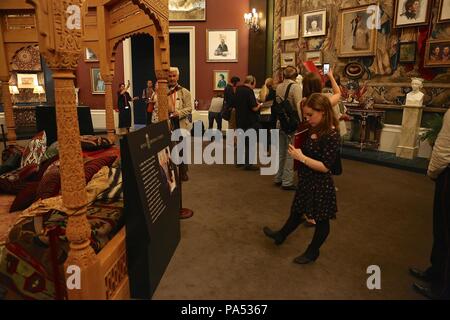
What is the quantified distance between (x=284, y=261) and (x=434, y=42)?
5672mm

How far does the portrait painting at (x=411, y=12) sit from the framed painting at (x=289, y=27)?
260cm

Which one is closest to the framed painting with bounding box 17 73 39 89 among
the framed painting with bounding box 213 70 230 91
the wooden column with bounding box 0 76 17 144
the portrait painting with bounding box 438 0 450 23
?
the framed painting with bounding box 213 70 230 91

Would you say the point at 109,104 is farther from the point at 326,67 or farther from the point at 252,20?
the point at 252,20

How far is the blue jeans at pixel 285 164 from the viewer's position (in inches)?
188

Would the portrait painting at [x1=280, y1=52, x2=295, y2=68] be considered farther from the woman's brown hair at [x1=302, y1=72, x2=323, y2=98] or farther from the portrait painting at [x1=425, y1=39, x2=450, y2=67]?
the woman's brown hair at [x1=302, y1=72, x2=323, y2=98]

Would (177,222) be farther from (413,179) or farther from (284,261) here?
(413,179)

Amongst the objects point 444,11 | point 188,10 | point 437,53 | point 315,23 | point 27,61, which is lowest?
point 437,53

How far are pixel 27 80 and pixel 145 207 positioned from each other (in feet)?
33.7

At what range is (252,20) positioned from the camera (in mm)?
9664

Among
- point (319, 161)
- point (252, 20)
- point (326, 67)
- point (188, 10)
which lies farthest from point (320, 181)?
point (188, 10)

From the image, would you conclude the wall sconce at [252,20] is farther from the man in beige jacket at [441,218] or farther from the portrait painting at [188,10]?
the man in beige jacket at [441,218]

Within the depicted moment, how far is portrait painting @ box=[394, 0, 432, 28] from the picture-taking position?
635 centimetres

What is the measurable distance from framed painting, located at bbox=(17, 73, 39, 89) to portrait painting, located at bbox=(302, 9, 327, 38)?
328 inches

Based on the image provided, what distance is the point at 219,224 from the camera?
12.5ft
